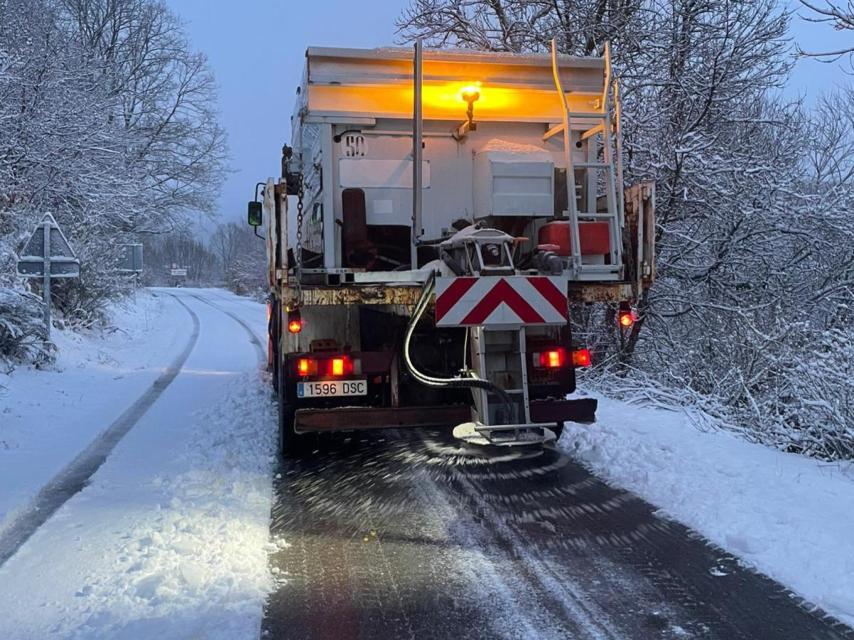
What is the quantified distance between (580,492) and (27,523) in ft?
12.5

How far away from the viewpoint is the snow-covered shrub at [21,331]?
1136 centimetres

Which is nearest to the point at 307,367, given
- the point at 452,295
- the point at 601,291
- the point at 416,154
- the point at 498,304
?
the point at 452,295

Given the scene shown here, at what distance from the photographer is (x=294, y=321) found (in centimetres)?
596

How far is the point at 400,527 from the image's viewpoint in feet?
15.4

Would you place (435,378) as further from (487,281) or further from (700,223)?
(700,223)

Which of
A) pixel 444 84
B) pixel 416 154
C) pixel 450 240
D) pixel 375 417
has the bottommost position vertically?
pixel 375 417

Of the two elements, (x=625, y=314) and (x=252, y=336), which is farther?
(x=252, y=336)

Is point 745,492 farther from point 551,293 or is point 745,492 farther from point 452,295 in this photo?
point 452,295

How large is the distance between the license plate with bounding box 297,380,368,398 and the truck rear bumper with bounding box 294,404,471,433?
0.47 feet

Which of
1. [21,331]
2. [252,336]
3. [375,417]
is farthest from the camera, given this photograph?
[252,336]

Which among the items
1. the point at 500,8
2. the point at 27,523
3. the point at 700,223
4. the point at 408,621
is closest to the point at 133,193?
the point at 500,8

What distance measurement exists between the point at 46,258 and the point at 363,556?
991 cm

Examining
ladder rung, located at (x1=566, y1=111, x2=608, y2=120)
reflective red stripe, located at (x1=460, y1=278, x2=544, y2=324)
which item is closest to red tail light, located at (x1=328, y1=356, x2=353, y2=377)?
reflective red stripe, located at (x1=460, y1=278, x2=544, y2=324)

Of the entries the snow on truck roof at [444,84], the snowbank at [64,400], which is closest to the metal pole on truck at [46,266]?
the snowbank at [64,400]
